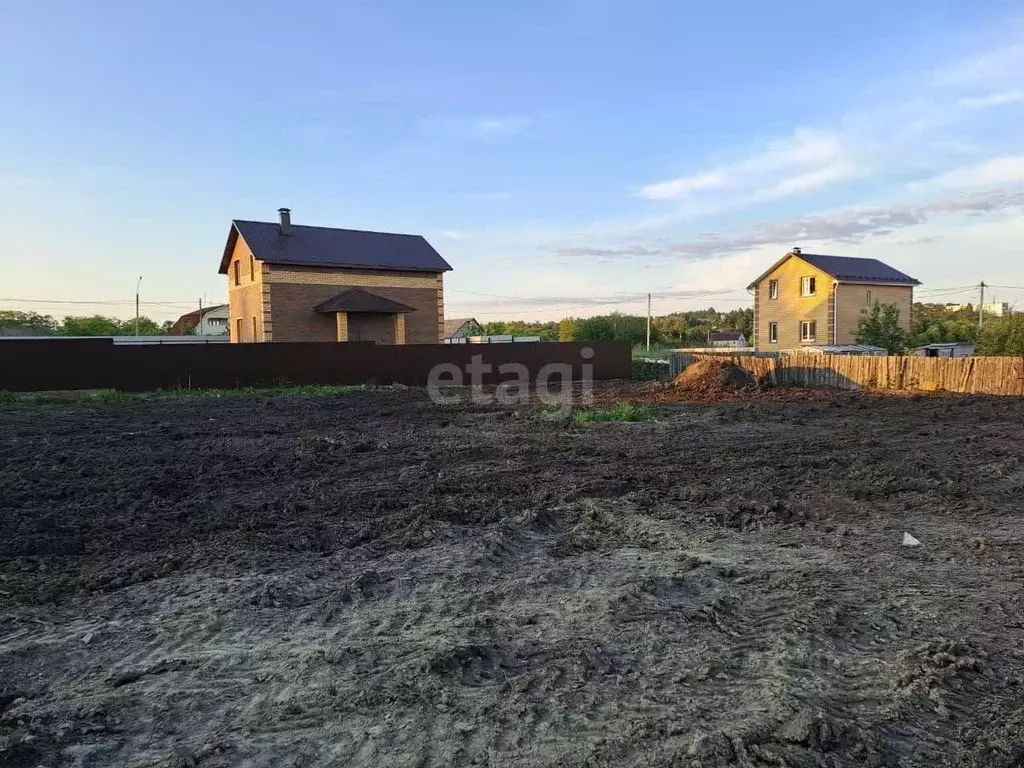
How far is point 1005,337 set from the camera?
26.9 meters

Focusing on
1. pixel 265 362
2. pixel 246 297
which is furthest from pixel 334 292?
pixel 265 362

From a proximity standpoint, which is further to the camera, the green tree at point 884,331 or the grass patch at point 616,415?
the green tree at point 884,331

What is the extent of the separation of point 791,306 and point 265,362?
28359 millimetres

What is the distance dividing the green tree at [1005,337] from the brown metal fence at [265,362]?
49.4 feet

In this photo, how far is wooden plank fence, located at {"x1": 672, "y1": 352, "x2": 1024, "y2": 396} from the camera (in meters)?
15.8

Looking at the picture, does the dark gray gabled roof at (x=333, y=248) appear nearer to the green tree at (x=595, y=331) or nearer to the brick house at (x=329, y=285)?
the brick house at (x=329, y=285)

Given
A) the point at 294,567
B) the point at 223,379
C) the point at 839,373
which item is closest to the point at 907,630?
the point at 294,567

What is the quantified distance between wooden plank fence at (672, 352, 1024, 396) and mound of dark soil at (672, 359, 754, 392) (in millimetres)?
654

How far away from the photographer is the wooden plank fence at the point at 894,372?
15.8 metres

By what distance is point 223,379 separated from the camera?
19.7 meters

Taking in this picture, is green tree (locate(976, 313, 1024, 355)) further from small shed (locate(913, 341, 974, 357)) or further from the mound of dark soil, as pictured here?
the mound of dark soil

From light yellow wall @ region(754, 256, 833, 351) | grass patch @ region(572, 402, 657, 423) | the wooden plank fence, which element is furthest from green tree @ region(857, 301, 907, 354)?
grass patch @ region(572, 402, 657, 423)

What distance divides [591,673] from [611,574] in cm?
131

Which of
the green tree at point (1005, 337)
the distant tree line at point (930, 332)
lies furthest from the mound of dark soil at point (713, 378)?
the distant tree line at point (930, 332)
